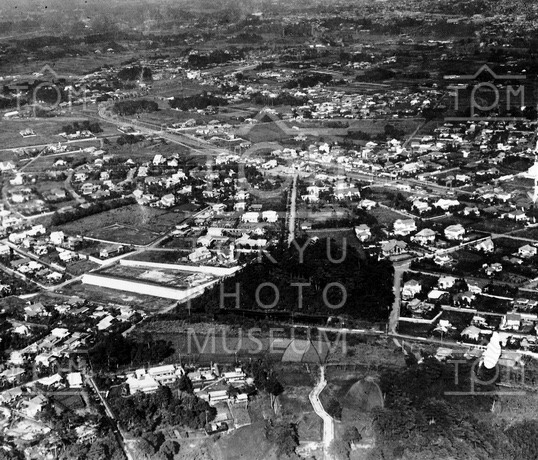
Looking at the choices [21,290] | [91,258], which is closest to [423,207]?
[91,258]

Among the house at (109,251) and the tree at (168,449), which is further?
the house at (109,251)

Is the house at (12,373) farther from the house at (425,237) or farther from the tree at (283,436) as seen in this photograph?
the house at (425,237)

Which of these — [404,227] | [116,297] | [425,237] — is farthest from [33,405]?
[404,227]

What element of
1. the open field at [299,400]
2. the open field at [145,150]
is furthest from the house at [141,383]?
the open field at [145,150]

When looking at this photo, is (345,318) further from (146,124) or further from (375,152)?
(146,124)

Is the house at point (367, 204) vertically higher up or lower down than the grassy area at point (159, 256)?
higher up

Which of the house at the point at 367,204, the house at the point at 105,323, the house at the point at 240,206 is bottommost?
the house at the point at 105,323
